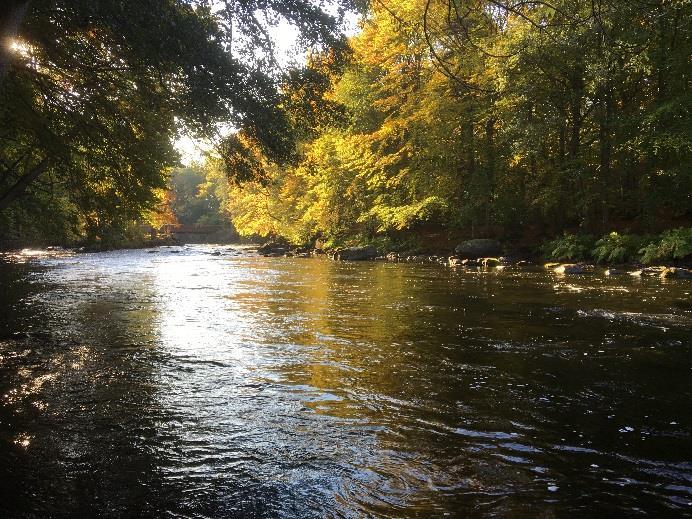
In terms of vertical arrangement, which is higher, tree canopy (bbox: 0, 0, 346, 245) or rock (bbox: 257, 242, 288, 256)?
tree canopy (bbox: 0, 0, 346, 245)

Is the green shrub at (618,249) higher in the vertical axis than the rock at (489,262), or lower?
higher

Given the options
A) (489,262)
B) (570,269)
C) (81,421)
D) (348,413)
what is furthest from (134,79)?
(489,262)

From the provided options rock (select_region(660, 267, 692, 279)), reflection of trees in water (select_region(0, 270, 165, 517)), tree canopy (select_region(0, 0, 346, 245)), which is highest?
tree canopy (select_region(0, 0, 346, 245))

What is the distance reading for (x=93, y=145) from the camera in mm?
11594

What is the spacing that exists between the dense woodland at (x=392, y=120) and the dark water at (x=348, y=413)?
290 cm

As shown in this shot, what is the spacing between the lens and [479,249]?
2455 cm

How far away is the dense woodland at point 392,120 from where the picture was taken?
9062 millimetres

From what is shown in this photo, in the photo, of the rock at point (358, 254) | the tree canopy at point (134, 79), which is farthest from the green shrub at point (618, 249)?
the tree canopy at point (134, 79)

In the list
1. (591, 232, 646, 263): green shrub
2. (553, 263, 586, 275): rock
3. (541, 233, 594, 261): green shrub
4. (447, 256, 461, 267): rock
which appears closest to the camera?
(553, 263, 586, 275): rock

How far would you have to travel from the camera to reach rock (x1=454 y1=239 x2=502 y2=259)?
80.5ft

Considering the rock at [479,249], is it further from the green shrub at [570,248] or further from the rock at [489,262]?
the green shrub at [570,248]

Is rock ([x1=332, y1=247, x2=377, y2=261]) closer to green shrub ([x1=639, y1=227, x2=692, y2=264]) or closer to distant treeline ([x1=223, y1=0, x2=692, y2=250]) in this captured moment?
distant treeline ([x1=223, y1=0, x2=692, y2=250])

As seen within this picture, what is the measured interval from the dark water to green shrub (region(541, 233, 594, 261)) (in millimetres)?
12118

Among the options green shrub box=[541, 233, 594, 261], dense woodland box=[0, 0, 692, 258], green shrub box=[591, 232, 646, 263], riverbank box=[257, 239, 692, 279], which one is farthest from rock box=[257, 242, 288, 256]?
green shrub box=[591, 232, 646, 263]
